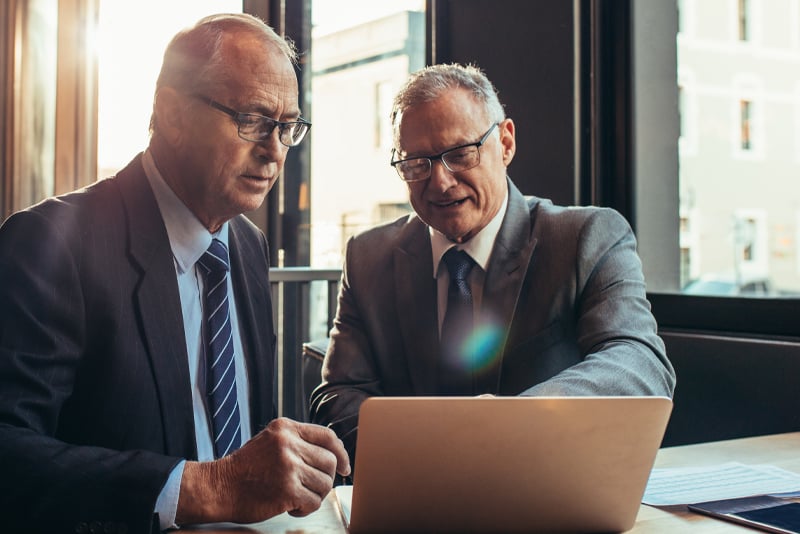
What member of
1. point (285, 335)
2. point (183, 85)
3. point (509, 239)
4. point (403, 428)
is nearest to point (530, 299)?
point (509, 239)

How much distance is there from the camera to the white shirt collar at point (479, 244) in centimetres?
205

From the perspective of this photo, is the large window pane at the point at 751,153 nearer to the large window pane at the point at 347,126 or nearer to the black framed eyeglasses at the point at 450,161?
the large window pane at the point at 347,126

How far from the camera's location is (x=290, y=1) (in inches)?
162

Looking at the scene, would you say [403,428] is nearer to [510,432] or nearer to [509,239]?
[510,432]

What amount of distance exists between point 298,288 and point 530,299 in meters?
1.61

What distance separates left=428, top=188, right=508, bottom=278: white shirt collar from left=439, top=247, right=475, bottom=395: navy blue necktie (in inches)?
2.7

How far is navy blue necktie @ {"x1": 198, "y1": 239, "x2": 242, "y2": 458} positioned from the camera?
1.64 meters

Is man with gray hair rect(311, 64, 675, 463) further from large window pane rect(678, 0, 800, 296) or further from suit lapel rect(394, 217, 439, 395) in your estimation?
large window pane rect(678, 0, 800, 296)

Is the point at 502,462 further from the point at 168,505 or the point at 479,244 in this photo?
the point at 479,244

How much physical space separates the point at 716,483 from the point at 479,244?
894mm

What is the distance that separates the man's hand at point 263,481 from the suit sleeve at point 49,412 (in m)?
0.05

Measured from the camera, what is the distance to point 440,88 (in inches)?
77.9

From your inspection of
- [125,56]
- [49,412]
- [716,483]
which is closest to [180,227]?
[49,412]

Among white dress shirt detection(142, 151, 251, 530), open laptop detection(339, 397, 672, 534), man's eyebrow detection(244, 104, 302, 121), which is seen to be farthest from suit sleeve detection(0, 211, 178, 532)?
man's eyebrow detection(244, 104, 302, 121)
